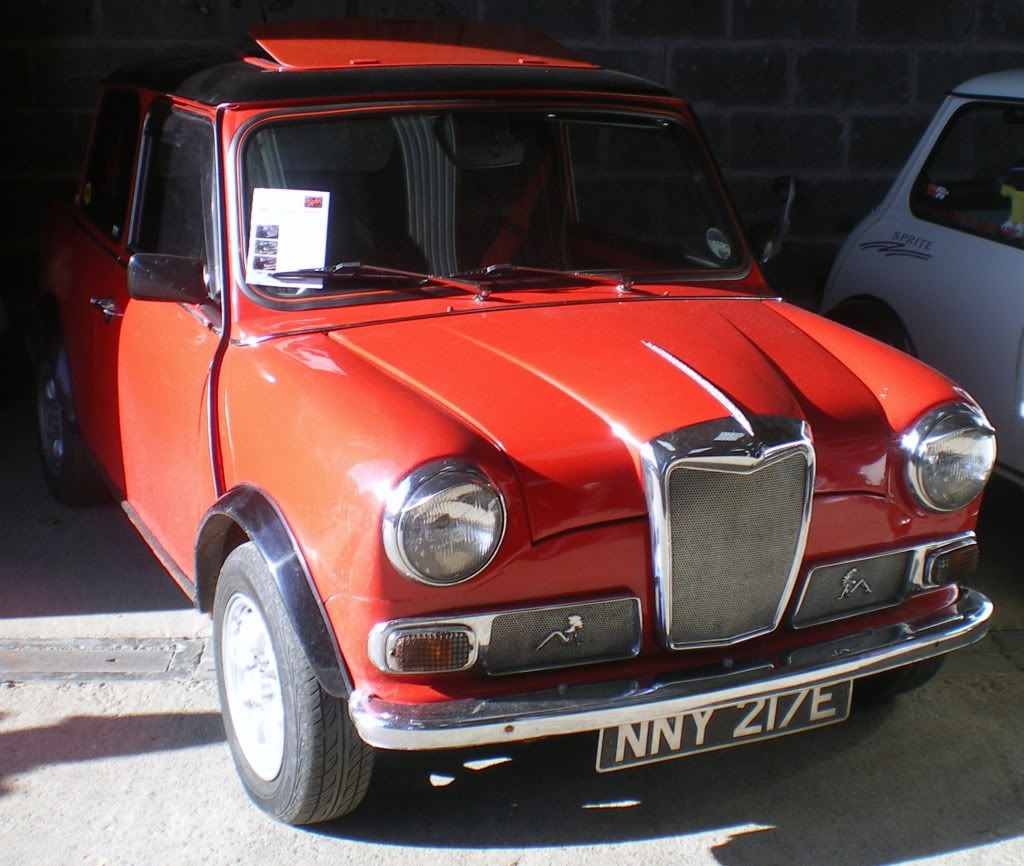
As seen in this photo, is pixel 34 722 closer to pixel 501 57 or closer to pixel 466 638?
pixel 466 638

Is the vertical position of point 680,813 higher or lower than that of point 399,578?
lower

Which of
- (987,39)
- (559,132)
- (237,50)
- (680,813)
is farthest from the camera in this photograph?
(987,39)

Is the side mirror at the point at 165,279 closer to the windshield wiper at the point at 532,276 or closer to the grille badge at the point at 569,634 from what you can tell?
the windshield wiper at the point at 532,276

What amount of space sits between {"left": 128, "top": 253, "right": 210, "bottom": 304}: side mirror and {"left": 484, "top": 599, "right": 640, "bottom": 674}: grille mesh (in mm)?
1259

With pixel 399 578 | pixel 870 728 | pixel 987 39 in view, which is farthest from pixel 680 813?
pixel 987 39

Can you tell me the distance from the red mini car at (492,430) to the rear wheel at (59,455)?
34.5 inches

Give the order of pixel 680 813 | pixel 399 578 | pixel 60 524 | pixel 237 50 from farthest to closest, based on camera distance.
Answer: pixel 60 524, pixel 237 50, pixel 680 813, pixel 399 578

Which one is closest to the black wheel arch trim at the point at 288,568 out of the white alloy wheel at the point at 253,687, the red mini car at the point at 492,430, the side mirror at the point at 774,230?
the red mini car at the point at 492,430

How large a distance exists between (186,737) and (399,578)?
3.95 feet

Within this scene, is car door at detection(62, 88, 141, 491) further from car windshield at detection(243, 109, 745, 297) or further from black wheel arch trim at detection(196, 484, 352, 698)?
black wheel arch trim at detection(196, 484, 352, 698)

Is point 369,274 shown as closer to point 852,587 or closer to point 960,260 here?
point 852,587

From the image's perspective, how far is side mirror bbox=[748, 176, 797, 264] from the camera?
13.1 feet

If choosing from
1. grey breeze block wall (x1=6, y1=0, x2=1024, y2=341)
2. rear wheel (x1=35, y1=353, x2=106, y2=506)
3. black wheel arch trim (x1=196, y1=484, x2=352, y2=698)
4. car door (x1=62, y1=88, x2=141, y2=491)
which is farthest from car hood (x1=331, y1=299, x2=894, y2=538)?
grey breeze block wall (x1=6, y1=0, x2=1024, y2=341)

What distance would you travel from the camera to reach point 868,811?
10.5 ft
